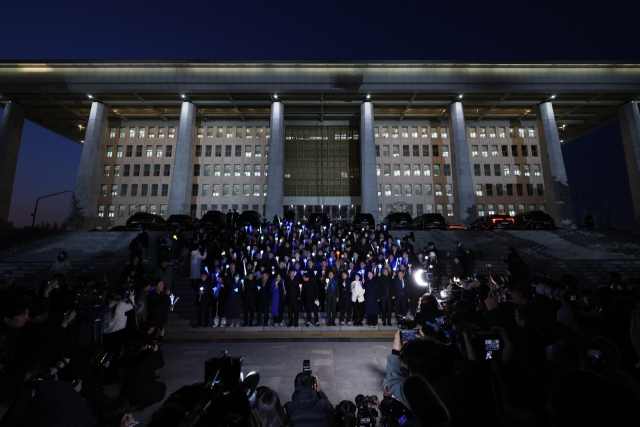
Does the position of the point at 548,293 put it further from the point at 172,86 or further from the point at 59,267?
the point at 172,86

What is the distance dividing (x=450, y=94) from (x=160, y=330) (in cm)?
4072

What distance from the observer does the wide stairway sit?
12133 mm

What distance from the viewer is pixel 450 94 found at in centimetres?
3688

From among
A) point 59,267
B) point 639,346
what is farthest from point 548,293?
point 59,267

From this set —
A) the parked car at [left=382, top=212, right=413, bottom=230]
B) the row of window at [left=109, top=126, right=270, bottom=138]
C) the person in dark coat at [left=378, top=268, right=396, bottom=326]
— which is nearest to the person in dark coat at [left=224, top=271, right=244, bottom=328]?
the person in dark coat at [left=378, top=268, right=396, bottom=326]

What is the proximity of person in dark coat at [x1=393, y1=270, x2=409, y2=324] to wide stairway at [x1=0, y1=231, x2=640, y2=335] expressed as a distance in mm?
1189

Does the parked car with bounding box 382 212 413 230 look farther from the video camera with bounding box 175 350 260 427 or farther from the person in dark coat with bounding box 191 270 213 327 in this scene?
the video camera with bounding box 175 350 260 427

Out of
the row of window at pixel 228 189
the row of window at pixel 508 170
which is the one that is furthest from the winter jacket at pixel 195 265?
the row of window at pixel 508 170

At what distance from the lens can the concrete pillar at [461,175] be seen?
34500 mm

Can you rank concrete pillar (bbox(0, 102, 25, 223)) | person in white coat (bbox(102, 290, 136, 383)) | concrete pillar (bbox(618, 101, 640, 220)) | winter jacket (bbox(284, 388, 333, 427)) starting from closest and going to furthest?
winter jacket (bbox(284, 388, 333, 427)) < person in white coat (bbox(102, 290, 136, 383)) < concrete pillar (bbox(0, 102, 25, 223)) < concrete pillar (bbox(618, 101, 640, 220))

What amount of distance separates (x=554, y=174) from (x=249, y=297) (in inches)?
1574

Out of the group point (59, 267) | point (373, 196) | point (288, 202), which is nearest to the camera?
point (59, 267)

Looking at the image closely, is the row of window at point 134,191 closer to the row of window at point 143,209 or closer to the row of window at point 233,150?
the row of window at point 143,209

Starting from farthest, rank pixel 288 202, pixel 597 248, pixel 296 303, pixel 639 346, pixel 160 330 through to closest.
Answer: pixel 288 202, pixel 597 248, pixel 296 303, pixel 160 330, pixel 639 346
